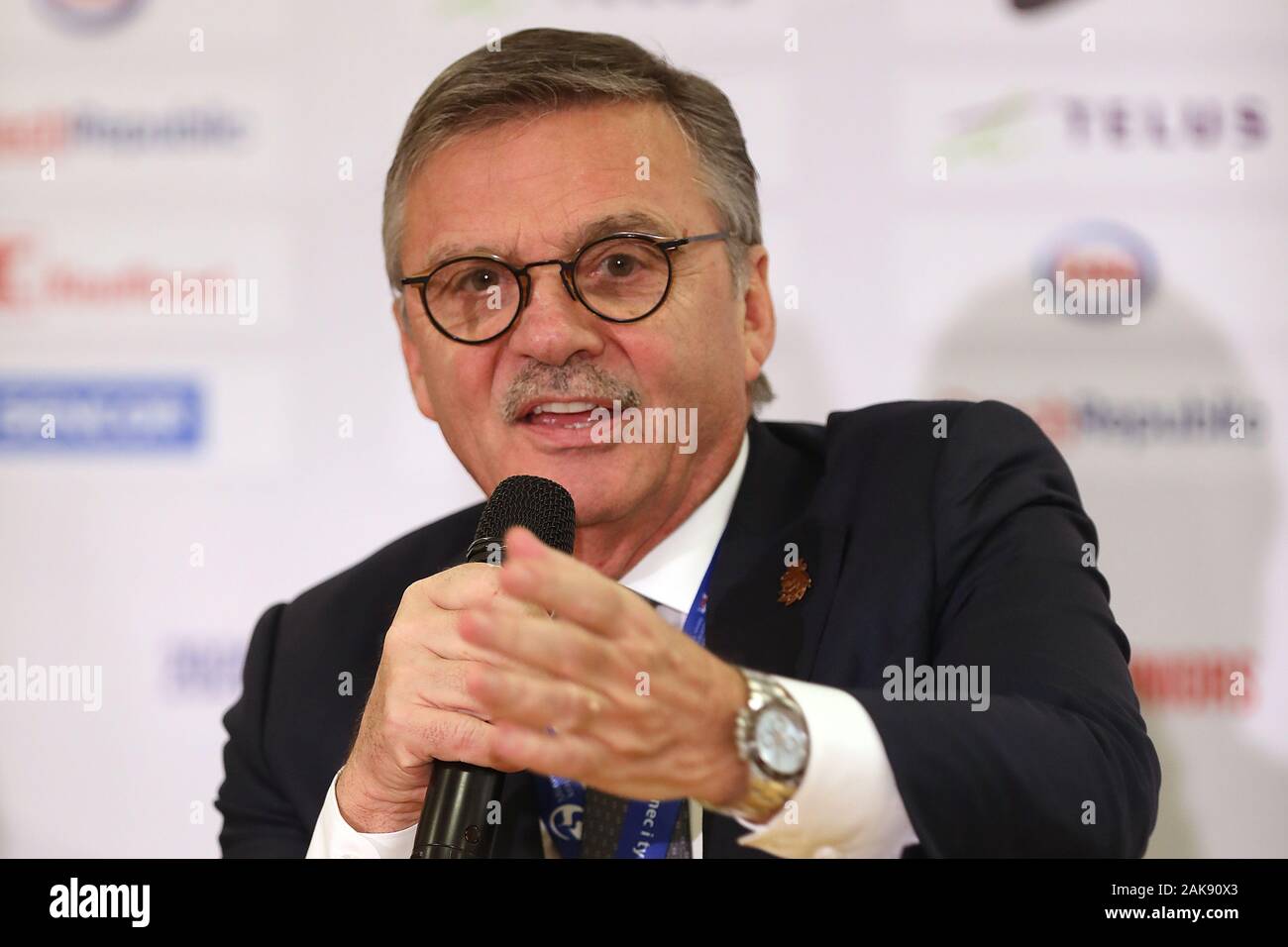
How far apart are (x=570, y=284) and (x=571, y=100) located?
396 millimetres

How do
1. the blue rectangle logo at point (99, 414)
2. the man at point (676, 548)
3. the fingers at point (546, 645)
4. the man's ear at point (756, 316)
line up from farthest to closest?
the blue rectangle logo at point (99, 414) → the man's ear at point (756, 316) → the man at point (676, 548) → the fingers at point (546, 645)

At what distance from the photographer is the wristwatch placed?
134cm

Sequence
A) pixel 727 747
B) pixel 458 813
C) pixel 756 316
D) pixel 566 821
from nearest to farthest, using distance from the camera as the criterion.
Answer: pixel 727 747 < pixel 458 813 < pixel 566 821 < pixel 756 316

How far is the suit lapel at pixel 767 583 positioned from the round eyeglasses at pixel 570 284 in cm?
41

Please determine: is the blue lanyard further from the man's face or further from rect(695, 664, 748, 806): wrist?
rect(695, 664, 748, 806): wrist

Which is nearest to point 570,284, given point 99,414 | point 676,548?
point 676,548

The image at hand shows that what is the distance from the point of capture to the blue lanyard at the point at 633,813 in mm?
1981

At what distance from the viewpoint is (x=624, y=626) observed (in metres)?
1.21

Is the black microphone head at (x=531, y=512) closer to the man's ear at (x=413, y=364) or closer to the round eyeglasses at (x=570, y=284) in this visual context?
the round eyeglasses at (x=570, y=284)

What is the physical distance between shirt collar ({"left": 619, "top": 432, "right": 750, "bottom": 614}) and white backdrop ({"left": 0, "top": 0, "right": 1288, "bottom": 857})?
72 centimetres

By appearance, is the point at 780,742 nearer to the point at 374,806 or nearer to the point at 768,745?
the point at 768,745

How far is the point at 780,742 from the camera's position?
137cm

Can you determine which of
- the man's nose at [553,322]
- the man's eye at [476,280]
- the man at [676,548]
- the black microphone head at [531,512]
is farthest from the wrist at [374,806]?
the man's eye at [476,280]

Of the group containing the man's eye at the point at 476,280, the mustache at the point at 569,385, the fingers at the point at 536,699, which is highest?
the man's eye at the point at 476,280
